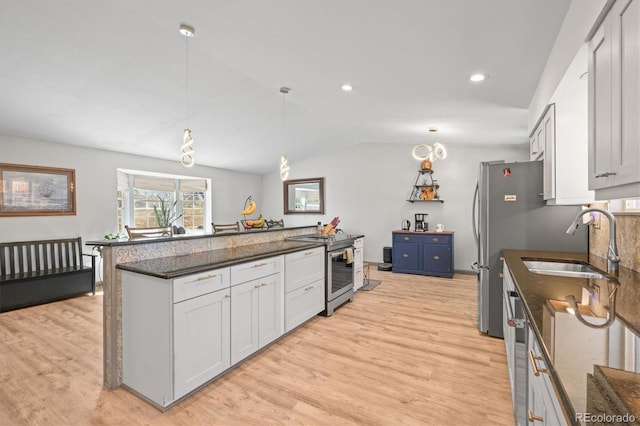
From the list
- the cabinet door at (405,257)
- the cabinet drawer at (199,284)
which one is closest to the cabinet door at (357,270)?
the cabinet door at (405,257)

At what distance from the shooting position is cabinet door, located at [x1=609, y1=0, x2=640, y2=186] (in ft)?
3.29

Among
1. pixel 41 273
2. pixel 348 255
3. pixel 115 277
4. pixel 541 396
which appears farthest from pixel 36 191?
pixel 541 396

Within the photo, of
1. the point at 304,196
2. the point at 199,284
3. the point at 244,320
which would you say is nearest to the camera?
the point at 199,284

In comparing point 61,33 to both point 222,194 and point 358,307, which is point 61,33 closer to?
point 358,307

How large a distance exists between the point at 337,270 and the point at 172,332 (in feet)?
7.19

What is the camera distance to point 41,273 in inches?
156

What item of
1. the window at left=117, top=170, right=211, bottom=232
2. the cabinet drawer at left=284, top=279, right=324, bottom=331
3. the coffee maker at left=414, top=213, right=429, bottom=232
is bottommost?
the cabinet drawer at left=284, top=279, right=324, bottom=331

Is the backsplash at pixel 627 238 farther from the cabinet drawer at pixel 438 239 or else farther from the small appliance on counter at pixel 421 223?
the small appliance on counter at pixel 421 223

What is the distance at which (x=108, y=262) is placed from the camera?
2062 millimetres

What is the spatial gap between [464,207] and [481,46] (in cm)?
427

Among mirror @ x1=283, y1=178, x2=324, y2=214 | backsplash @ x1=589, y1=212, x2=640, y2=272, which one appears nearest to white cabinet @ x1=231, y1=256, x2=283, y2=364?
backsplash @ x1=589, y1=212, x2=640, y2=272

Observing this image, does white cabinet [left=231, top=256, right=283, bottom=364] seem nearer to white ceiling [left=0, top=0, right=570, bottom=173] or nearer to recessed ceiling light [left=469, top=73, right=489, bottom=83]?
white ceiling [left=0, top=0, right=570, bottom=173]

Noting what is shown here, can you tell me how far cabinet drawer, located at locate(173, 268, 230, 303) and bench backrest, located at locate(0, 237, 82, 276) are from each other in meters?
3.69

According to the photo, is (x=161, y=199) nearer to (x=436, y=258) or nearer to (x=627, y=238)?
(x=436, y=258)
